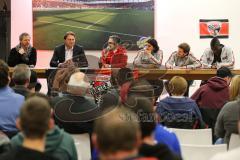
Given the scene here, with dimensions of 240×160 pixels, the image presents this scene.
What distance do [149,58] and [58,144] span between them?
5670 millimetres

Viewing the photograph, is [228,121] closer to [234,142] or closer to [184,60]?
[234,142]

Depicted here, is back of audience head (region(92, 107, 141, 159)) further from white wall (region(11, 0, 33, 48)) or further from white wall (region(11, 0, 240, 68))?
white wall (region(11, 0, 33, 48))

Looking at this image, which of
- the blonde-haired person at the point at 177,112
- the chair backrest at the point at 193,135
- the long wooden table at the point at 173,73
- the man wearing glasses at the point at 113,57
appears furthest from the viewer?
the man wearing glasses at the point at 113,57

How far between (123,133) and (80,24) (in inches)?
348

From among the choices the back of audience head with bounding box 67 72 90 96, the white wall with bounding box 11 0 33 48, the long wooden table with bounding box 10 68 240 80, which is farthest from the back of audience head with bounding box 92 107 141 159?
the white wall with bounding box 11 0 33 48

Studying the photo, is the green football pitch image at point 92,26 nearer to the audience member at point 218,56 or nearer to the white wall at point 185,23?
the white wall at point 185,23

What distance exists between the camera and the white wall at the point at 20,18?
34.4ft

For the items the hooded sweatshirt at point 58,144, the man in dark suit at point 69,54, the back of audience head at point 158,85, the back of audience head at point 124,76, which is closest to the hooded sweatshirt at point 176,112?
the back of audience head at point 124,76

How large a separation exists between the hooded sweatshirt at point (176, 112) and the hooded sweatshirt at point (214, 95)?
1079 mm

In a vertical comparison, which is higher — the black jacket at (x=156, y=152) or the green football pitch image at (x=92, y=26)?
the green football pitch image at (x=92, y=26)

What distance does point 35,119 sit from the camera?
208 cm

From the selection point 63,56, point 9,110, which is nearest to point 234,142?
point 9,110

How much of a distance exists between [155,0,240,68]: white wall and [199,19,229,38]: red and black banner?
80 mm

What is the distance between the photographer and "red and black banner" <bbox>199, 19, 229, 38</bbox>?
10039mm
